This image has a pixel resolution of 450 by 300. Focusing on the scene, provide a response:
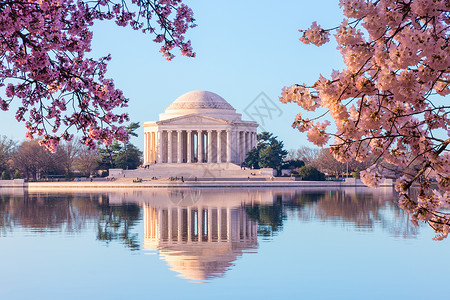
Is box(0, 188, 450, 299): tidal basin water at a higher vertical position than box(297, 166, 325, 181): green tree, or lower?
lower

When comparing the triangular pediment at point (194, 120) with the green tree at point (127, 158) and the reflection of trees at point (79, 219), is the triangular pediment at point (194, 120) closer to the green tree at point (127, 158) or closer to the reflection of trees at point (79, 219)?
the green tree at point (127, 158)

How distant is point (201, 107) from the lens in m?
121

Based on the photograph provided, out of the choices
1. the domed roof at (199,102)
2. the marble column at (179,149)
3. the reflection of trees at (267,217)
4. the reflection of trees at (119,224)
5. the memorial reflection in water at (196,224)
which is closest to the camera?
the memorial reflection in water at (196,224)

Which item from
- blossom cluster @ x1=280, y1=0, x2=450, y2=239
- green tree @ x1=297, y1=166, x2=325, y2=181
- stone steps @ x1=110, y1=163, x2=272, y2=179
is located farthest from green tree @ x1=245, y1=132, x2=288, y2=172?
blossom cluster @ x1=280, y1=0, x2=450, y2=239

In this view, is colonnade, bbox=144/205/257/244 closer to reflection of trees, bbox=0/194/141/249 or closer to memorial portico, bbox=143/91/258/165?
reflection of trees, bbox=0/194/141/249

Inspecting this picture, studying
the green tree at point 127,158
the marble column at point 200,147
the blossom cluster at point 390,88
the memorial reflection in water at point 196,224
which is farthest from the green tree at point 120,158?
the blossom cluster at point 390,88

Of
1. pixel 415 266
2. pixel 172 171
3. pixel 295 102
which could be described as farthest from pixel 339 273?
pixel 172 171

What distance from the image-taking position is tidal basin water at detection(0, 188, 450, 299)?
15.2 meters

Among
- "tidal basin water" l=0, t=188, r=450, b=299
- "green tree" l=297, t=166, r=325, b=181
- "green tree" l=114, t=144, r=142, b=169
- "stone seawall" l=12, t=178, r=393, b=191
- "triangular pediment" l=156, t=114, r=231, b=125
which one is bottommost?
"tidal basin water" l=0, t=188, r=450, b=299

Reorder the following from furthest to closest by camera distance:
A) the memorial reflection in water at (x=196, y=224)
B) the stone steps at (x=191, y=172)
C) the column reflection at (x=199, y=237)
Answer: the stone steps at (x=191, y=172), the memorial reflection in water at (x=196, y=224), the column reflection at (x=199, y=237)

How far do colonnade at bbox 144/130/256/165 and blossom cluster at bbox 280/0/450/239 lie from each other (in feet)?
346

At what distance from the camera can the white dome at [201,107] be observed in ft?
395

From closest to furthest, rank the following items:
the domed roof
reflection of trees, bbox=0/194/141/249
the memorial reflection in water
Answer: the memorial reflection in water < reflection of trees, bbox=0/194/141/249 < the domed roof

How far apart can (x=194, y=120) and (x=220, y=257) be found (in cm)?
9644
